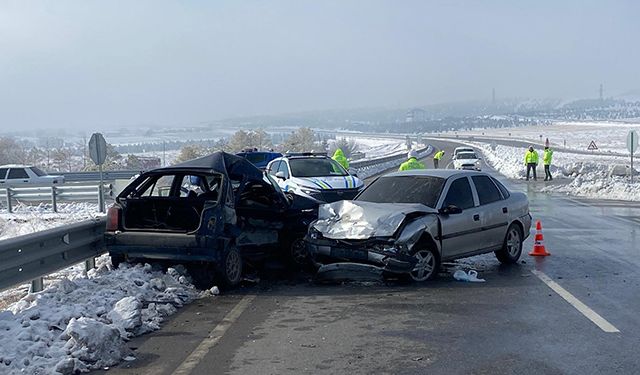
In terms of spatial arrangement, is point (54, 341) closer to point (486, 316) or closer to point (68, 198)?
point (486, 316)

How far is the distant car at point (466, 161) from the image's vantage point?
43.0m

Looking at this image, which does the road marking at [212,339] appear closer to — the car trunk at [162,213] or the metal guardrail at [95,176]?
the car trunk at [162,213]

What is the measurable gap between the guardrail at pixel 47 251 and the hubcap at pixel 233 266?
1998 mm

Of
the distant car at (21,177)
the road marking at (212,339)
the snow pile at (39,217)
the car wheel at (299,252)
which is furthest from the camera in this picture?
the distant car at (21,177)

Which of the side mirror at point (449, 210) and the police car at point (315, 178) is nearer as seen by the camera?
the side mirror at point (449, 210)

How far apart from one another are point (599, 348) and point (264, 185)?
5625 millimetres

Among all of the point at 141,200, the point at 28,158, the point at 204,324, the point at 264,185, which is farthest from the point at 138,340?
the point at 28,158

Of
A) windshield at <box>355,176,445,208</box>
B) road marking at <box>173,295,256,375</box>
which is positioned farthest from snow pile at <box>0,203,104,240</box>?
road marking at <box>173,295,256,375</box>

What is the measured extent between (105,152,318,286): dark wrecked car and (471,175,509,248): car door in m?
2.58

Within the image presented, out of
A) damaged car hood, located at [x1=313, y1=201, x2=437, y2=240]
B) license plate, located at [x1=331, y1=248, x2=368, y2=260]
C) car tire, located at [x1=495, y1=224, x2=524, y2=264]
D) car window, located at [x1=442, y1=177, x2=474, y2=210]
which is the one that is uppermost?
car window, located at [x1=442, y1=177, x2=474, y2=210]

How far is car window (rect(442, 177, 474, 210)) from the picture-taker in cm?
1022

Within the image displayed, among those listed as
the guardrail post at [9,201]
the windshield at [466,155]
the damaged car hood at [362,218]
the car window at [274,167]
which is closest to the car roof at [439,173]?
the damaged car hood at [362,218]

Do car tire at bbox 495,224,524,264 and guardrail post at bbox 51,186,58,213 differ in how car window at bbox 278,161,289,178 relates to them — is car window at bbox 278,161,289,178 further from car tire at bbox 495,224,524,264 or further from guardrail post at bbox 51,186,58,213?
car tire at bbox 495,224,524,264

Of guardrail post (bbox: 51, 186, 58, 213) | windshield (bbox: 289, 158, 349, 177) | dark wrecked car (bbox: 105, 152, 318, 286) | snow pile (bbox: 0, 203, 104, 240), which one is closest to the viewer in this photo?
dark wrecked car (bbox: 105, 152, 318, 286)
